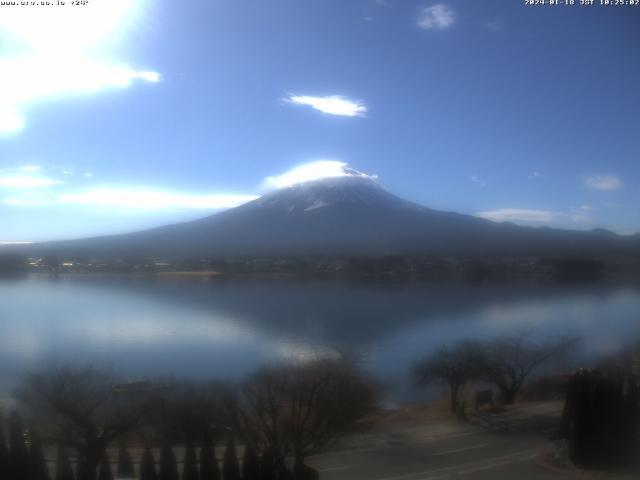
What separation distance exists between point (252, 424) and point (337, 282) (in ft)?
8.28

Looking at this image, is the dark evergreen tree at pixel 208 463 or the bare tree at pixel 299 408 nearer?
the dark evergreen tree at pixel 208 463

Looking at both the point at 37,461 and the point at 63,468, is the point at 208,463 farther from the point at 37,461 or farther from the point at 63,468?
the point at 37,461

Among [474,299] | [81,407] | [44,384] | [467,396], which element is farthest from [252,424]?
[474,299]

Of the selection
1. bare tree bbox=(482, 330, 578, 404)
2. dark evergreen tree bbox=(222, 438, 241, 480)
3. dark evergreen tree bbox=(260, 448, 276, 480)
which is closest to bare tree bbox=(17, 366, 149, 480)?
dark evergreen tree bbox=(222, 438, 241, 480)

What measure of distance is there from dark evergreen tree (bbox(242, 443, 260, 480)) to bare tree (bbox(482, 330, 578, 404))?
7.84ft

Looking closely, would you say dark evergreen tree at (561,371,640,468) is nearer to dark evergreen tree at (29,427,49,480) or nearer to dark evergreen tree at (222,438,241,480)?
dark evergreen tree at (222,438,241,480)

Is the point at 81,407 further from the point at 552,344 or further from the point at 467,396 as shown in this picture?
the point at 552,344

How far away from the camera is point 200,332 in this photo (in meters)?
5.24

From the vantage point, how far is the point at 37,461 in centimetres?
A: 360

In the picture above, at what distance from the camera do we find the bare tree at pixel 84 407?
3.67 metres

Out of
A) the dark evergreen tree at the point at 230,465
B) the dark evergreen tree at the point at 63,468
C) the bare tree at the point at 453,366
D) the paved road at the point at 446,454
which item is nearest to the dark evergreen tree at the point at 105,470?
the dark evergreen tree at the point at 63,468

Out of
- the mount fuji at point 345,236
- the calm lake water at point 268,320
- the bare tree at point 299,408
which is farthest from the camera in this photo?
the mount fuji at point 345,236

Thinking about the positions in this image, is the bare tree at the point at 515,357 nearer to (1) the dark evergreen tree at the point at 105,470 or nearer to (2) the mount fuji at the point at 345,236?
(2) the mount fuji at the point at 345,236

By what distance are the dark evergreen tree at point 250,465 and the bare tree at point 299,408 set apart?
9 cm
